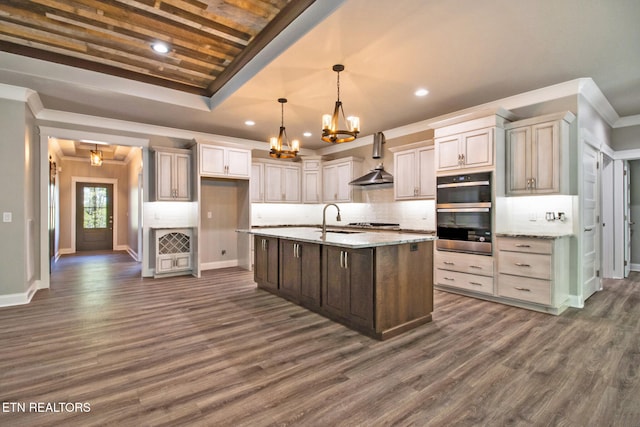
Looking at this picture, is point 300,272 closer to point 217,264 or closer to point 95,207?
point 217,264

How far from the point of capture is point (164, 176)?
5.83m

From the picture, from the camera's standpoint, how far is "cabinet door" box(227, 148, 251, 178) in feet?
20.5

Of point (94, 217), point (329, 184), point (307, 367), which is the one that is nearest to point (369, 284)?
point (307, 367)

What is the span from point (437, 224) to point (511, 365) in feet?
8.41

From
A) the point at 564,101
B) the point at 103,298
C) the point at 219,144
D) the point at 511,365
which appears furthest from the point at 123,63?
the point at 564,101

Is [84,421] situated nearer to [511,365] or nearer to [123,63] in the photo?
[511,365]

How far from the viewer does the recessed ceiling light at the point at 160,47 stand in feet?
11.4

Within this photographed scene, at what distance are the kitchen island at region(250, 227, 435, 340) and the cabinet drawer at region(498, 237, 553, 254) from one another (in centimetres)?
128

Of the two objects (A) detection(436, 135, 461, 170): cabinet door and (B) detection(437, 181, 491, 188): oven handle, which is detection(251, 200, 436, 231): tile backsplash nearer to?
(B) detection(437, 181, 491, 188): oven handle

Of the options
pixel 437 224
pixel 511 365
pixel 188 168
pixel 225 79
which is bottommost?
pixel 511 365

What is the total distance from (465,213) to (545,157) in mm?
1154

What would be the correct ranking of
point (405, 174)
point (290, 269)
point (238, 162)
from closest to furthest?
point (290, 269) < point (405, 174) < point (238, 162)

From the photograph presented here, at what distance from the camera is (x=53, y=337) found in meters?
3.03

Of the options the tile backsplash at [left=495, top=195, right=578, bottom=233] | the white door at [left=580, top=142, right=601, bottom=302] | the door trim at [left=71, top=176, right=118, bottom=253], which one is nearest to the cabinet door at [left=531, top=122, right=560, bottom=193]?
the tile backsplash at [left=495, top=195, right=578, bottom=233]
